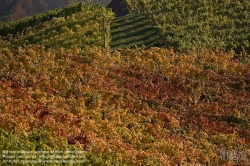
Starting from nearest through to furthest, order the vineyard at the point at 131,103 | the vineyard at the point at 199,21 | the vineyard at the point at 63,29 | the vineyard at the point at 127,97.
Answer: the vineyard at the point at 127,97 < the vineyard at the point at 131,103 < the vineyard at the point at 63,29 < the vineyard at the point at 199,21

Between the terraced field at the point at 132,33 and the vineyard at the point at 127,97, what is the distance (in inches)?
10.6

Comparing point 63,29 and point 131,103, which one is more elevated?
point 63,29

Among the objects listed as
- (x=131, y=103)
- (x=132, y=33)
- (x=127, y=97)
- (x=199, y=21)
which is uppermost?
(x=199, y=21)

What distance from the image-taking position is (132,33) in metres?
55.2

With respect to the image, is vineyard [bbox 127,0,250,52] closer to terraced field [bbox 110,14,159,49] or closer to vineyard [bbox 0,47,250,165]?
terraced field [bbox 110,14,159,49]

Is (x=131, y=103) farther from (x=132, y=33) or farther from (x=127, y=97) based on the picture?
(x=132, y=33)

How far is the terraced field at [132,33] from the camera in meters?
51.8

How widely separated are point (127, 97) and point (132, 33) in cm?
2352

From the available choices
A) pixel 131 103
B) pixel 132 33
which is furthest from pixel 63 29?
pixel 131 103

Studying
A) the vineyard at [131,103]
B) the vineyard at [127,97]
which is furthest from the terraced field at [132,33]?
the vineyard at [131,103]

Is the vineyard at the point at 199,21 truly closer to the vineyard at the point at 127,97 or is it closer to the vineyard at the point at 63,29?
the vineyard at the point at 127,97

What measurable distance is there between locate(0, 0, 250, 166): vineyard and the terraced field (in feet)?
0.88

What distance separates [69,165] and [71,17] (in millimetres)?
42234

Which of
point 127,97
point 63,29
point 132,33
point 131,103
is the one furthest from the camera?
point 132,33
